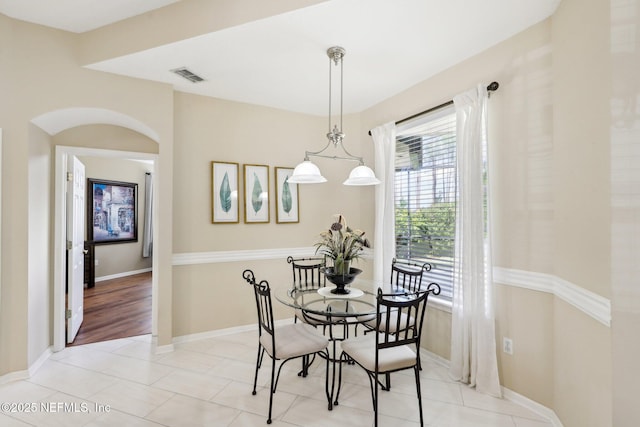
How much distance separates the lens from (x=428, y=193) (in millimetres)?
3258

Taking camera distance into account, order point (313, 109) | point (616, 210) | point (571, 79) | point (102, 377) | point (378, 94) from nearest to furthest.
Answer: point (616, 210) → point (571, 79) → point (102, 377) → point (378, 94) → point (313, 109)

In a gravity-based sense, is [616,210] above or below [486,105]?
below

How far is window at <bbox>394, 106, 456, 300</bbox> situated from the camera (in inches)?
119

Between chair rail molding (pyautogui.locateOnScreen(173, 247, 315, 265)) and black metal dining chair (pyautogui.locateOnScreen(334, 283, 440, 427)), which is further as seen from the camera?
chair rail molding (pyautogui.locateOnScreen(173, 247, 315, 265))

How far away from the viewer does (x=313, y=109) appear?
13.5 ft

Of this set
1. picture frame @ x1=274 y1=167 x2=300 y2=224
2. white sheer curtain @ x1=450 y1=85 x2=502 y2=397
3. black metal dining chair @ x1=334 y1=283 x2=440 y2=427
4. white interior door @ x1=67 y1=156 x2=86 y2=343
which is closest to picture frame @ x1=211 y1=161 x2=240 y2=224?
picture frame @ x1=274 y1=167 x2=300 y2=224

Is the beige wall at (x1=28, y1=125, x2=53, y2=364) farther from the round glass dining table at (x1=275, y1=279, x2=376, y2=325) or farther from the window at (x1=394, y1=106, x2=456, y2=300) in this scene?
the window at (x1=394, y1=106, x2=456, y2=300)

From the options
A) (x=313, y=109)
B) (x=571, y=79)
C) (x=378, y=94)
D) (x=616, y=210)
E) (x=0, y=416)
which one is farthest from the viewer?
(x=313, y=109)

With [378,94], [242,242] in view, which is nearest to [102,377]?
[242,242]

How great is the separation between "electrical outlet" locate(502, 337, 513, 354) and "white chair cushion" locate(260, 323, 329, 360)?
54.4 inches

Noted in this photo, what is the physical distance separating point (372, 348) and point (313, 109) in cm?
298

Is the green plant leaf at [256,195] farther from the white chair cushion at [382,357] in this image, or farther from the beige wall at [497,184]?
the white chair cushion at [382,357]

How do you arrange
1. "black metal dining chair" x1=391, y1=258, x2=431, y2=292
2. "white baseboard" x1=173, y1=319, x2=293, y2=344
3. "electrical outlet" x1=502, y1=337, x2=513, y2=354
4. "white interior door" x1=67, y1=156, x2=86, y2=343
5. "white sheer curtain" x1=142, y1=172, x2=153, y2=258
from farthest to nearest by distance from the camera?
"white sheer curtain" x1=142, y1=172, x2=153, y2=258 → "white baseboard" x1=173, y1=319, x2=293, y2=344 → "white interior door" x1=67, y1=156, x2=86, y2=343 → "black metal dining chair" x1=391, y1=258, x2=431, y2=292 → "electrical outlet" x1=502, y1=337, x2=513, y2=354

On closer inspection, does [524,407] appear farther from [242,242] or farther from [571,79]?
[242,242]
